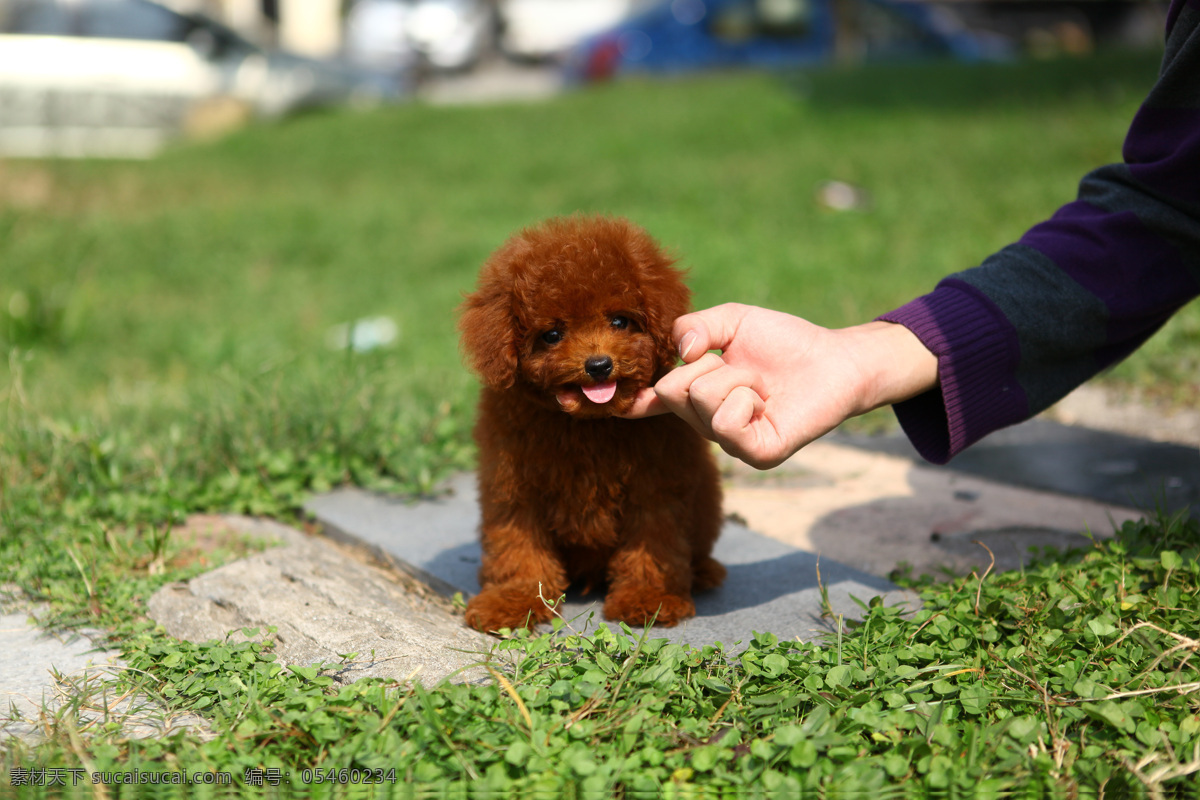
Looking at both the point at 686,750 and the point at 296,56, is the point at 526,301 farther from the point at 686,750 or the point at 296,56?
the point at 296,56

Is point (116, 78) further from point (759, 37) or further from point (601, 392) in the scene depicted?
point (601, 392)

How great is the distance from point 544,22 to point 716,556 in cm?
2557

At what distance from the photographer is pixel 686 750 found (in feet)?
6.32

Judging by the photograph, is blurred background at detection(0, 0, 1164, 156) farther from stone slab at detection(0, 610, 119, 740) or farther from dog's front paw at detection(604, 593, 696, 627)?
dog's front paw at detection(604, 593, 696, 627)

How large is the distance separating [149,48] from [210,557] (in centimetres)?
1223

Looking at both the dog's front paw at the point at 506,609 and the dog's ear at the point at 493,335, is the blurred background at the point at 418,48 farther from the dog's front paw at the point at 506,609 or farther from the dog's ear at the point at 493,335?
the dog's front paw at the point at 506,609

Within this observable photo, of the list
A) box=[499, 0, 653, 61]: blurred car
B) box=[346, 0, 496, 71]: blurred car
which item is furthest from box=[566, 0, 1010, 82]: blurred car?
box=[499, 0, 653, 61]: blurred car

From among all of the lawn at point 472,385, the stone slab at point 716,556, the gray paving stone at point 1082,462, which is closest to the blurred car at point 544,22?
the lawn at point 472,385

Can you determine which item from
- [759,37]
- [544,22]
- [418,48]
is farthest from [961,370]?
[544,22]

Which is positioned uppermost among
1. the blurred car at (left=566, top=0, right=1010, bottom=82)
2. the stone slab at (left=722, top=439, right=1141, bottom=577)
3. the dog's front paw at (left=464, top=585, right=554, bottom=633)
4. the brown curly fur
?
the blurred car at (left=566, top=0, right=1010, bottom=82)

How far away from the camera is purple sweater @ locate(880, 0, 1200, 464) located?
8.10ft

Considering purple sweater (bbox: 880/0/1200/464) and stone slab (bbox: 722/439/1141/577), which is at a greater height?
purple sweater (bbox: 880/0/1200/464)

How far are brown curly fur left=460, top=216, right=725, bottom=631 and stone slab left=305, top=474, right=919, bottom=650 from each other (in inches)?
5.3

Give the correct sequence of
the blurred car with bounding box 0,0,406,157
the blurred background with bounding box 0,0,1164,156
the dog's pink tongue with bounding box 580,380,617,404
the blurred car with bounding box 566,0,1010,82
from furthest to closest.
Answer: the blurred car with bounding box 566,0,1010,82 < the blurred background with bounding box 0,0,1164,156 < the blurred car with bounding box 0,0,406,157 < the dog's pink tongue with bounding box 580,380,617,404
